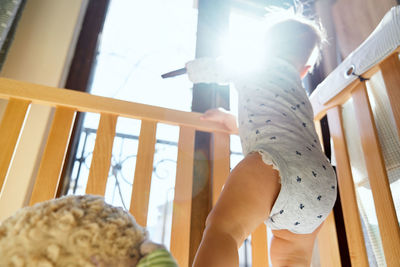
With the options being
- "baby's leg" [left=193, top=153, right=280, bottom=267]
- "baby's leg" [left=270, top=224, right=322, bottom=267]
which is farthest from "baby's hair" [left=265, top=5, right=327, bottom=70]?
"baby's leg" [left=270, top=224, right=322, bottom=267]

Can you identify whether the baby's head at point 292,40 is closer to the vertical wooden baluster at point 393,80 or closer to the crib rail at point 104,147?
the vertical wooden baluster at point 393,80

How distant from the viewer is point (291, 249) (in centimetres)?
78

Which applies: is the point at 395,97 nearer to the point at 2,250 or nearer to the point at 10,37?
the point at 2,250

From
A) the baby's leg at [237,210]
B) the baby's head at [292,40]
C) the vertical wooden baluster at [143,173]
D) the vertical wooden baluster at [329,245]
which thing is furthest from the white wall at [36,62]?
the vertical wooden baluster at [329,245]

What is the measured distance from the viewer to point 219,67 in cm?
107

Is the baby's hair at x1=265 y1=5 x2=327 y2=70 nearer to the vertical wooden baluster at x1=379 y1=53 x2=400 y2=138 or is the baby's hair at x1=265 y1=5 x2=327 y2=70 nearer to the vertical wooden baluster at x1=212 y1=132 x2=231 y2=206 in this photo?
the vertical wooden baluster at x1=379 y1=53 x2=400 y2=138

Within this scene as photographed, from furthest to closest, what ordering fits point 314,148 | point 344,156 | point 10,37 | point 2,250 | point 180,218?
1. point 10,37
2. point 344,156
3. point 180,218
4. point 314,148
5. point 2,250

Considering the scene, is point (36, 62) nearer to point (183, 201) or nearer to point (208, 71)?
point (208, 71)

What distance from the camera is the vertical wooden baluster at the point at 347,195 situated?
35.5 inches

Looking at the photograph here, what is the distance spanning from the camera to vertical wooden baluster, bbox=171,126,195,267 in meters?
0.85

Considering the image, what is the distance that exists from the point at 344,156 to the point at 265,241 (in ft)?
1.38

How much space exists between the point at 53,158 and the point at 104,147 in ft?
0.48

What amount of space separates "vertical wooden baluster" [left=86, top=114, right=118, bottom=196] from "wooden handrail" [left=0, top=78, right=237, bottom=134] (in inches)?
1.5

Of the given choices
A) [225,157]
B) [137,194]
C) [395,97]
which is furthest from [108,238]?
[395,97]
